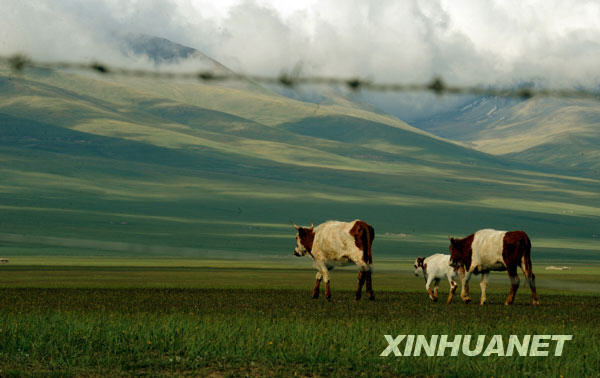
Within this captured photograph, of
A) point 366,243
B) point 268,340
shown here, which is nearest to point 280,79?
point 268,340

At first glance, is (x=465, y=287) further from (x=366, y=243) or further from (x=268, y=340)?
(x=268, y=340)

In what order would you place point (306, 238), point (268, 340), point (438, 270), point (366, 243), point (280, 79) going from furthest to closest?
point (438, 270)
point (306, 238)
point (366, 243)
point (268, 340)
point (280, 79)

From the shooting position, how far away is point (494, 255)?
30.6 meters

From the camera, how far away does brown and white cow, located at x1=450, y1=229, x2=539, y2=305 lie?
3016cm

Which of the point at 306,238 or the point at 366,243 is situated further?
the point at 306,238

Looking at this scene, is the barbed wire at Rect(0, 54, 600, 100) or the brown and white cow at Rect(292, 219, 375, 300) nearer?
the barbed wire at Rect(0, 54, 600, 100)

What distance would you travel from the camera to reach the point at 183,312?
26281 millimetres

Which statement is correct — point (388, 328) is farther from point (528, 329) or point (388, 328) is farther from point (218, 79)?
point (218, 79)

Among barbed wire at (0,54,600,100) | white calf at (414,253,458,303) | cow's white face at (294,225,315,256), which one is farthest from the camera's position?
cow's white face at (294,225,315,256)

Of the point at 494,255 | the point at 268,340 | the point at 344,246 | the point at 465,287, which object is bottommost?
the point at 268,340

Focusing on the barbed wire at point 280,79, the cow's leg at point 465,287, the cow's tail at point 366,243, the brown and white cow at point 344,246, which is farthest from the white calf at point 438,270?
the barbed wire at point 280,79

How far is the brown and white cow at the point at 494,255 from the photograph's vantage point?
98.9 feet

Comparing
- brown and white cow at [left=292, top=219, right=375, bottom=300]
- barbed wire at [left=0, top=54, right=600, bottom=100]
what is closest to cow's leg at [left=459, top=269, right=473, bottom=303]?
brown and white cow at [left=292, top=219, right=375, bottom=300]

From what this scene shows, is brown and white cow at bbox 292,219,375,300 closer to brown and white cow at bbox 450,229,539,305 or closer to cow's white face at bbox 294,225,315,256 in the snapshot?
cow's white face at bbox 294,225,315,256
